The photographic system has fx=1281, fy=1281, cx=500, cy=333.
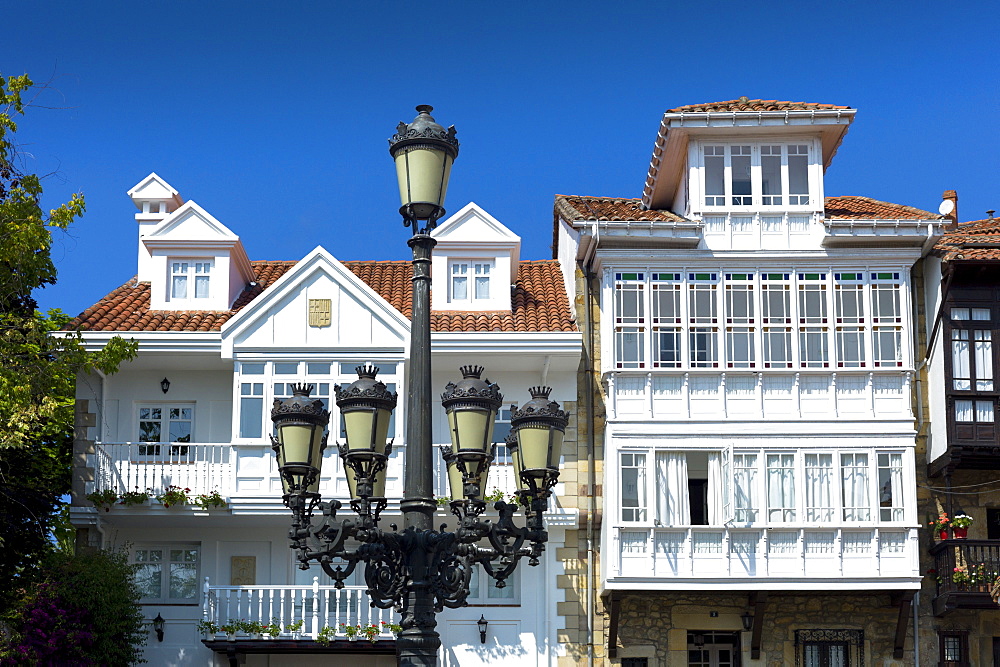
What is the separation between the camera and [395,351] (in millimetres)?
23750

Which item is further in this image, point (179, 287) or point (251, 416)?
point (179, 287)

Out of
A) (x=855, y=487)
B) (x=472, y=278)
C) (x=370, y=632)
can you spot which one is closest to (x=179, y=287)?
(x=472, y=278)

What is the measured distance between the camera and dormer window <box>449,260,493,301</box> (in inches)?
1005

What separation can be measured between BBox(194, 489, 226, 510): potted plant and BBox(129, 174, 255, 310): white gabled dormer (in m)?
4.15

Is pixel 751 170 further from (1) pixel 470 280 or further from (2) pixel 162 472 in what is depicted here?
(2) pixel 162 472

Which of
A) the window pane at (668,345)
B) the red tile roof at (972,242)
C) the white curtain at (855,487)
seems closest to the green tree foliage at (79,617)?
the window pane at (668,345)

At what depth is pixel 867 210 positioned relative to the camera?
84.8 feet

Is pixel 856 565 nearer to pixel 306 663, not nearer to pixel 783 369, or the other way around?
pixel 783 369

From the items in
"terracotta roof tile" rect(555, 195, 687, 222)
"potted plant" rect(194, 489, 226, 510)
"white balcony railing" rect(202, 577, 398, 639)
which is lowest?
"white balcony railing" rect(202, 577, 398, 639)

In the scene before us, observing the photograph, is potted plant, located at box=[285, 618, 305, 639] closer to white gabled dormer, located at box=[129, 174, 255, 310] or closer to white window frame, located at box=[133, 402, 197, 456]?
white window frame, located at box=[133, 402, 197, 456]

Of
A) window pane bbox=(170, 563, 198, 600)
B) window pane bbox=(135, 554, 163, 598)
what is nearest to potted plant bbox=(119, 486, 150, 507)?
window pane bbox=(135, 554, 163, 598)

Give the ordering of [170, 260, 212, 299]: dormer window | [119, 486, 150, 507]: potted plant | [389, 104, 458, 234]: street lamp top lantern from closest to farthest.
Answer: [389, 104, 458, 234]: street lamp top lantern → [119, 486, 150, 507]: potted plant → [170, 260, 212, 299]: dormer window

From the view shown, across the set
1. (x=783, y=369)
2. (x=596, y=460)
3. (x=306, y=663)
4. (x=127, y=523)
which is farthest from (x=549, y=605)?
(x=127, y=523)

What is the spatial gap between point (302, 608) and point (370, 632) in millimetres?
1524
